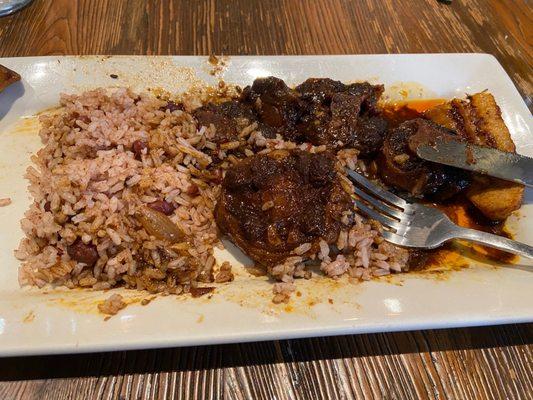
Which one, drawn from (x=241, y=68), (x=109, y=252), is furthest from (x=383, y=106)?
(x=109, y=252)

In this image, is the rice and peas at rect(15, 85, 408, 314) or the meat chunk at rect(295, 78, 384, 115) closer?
the rice and peas at rect(15, 85, 408, 314)

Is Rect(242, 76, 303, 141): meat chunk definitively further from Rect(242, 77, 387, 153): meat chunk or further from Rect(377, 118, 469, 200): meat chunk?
Rect(377, 118, 469, 200): meat chunk

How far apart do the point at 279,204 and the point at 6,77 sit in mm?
2429

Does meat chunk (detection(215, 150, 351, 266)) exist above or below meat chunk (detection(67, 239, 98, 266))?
above

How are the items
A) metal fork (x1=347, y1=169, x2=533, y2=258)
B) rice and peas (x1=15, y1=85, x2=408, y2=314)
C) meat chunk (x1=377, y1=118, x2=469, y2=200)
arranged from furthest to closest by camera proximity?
meat chunk (x1=377, y1=118, x2=469, y2=200) < metal fork (x1=347, y1=169, x2=533, y2=258) < rice and peas (x1=15, y1=85, x2=408, y2=314)

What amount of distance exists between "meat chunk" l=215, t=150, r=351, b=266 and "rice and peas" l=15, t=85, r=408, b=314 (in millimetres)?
105

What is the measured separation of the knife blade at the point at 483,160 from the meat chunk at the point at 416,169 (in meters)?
0.10

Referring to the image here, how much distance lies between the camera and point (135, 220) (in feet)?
8.93

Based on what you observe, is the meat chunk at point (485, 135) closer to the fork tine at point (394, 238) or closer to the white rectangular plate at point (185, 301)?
the white rectangular plate at point (185, 301)

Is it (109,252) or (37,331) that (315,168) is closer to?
(109,252)

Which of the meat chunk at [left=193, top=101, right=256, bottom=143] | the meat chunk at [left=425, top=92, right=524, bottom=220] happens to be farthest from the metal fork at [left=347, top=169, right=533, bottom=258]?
the meat chunk at [left=193, top=101, right=256, bottom=143]

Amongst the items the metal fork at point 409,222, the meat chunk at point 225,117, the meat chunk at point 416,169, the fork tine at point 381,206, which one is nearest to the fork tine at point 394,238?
the metal fork at point 409,222

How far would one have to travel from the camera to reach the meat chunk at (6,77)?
3185 mm

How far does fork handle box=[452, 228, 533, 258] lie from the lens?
8.55 feet
